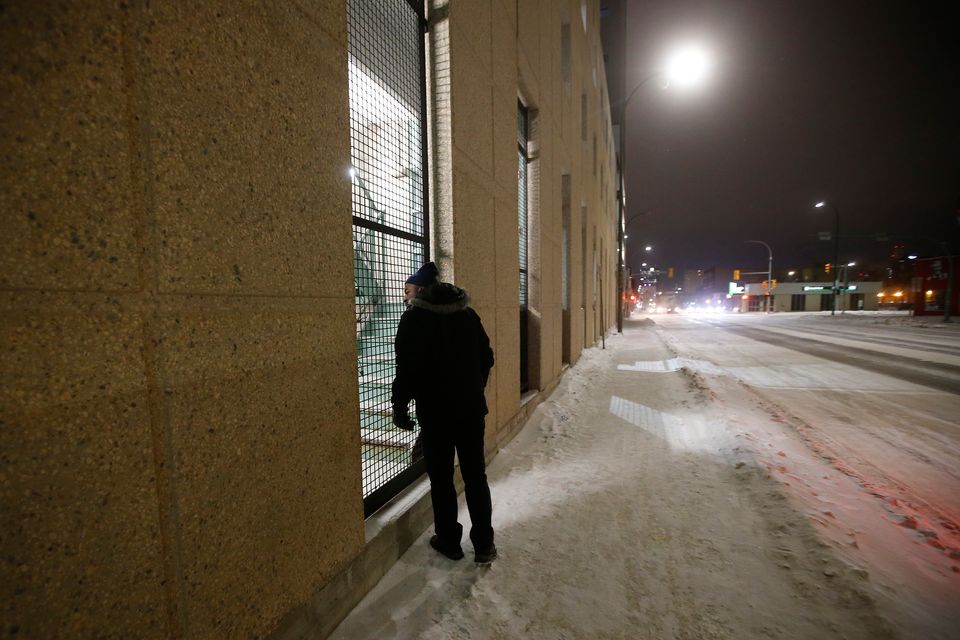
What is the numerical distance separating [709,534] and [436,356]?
2530 mm

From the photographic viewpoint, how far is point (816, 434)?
16.6 feet

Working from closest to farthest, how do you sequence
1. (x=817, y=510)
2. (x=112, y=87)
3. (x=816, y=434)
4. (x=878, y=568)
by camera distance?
(x=112, y=87)
(x=878, y=568)
(x=817, y=510)
(x=816, y=434)

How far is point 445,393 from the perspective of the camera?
2.65m

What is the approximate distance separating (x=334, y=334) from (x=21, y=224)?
1284 mm

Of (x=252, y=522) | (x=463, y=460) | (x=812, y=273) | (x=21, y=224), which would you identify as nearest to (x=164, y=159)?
(x=21, y=224)

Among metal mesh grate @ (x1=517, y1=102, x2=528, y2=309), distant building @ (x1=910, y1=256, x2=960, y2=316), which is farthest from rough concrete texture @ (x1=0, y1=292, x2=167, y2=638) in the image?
distant building @ (x1=910, y1=256, x2=960, y2=316)

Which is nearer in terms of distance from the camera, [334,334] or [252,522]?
[252,522]

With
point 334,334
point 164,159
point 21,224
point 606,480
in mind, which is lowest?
point 606,480

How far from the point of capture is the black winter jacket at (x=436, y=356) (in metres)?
2.60

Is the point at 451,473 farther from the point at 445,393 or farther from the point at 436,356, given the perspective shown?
the point at 436,356

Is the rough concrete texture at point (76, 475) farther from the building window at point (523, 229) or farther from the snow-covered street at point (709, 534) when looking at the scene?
the building window at point (523, 229)

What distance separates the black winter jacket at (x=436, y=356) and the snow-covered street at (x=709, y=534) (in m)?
1.18

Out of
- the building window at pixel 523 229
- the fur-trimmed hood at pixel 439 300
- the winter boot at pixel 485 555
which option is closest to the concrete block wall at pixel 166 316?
the fur-trimmed hood at pixel 439 300

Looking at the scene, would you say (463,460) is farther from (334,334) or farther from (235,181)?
(235,181)
